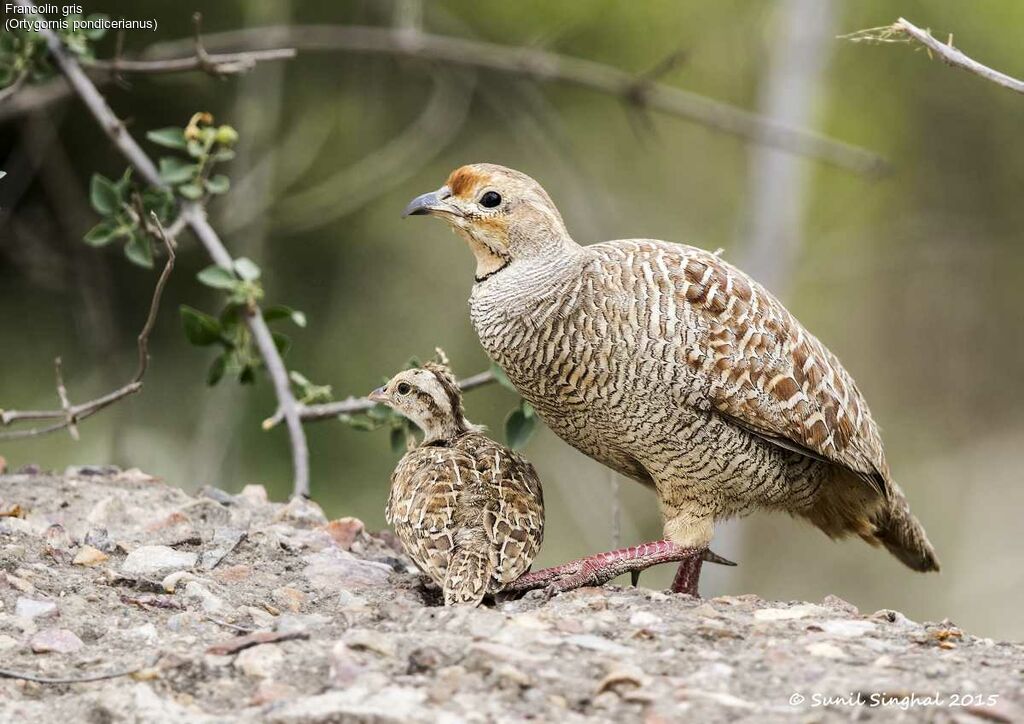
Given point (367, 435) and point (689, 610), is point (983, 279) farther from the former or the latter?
point (689, 610)

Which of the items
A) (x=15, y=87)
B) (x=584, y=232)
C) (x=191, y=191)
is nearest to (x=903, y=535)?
(x=191, y=191)

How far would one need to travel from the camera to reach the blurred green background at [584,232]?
366 inches

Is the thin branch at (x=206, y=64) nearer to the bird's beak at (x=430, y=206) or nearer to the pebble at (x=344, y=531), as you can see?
the bird's beak at (x=430, y=206)

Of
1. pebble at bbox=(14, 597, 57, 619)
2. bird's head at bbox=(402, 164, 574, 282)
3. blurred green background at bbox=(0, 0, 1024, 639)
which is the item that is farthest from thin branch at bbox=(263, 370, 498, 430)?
blurred green background at bbox=(0, 0, 1024, 639)

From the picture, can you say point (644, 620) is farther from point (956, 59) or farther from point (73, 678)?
point (956, 59)

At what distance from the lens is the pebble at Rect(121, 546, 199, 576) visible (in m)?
4.73

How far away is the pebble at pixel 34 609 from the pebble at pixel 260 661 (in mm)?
785

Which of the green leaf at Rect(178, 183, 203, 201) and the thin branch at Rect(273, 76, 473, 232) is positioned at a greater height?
the thin branch at Rect(273, 76, 473, 232)

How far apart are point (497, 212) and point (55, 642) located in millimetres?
2214

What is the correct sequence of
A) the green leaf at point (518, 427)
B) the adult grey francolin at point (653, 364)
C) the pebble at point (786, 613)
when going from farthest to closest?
the green leaf at point (518, 427) → the adult grey francolin at point (653, 364) → the pebble at point (786, 613)

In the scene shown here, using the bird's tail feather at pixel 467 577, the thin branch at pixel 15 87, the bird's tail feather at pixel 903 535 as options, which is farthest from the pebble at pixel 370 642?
the thin branch at pixel 15 87

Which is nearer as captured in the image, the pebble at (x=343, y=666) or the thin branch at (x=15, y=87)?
the pebble at (x=343, y=666)

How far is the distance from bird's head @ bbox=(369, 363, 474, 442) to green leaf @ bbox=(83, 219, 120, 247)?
148cm

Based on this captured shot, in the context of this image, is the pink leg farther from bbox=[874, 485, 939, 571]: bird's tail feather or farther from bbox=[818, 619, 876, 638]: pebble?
bbox=[818, 619, 876, 638]: pebble
